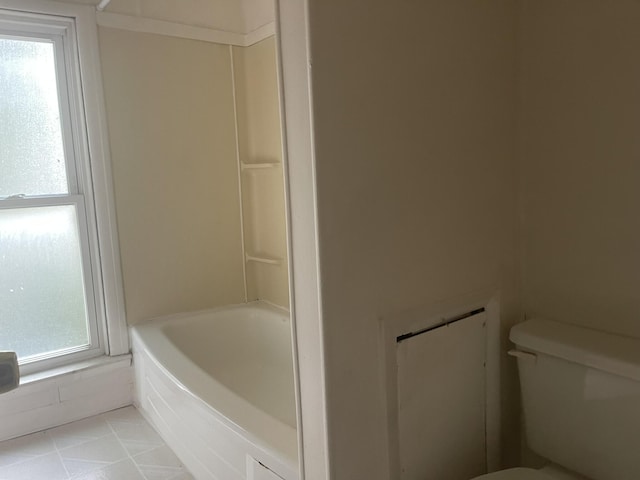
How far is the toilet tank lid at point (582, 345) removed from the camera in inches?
45.4

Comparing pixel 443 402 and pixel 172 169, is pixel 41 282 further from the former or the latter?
pixel 443 402

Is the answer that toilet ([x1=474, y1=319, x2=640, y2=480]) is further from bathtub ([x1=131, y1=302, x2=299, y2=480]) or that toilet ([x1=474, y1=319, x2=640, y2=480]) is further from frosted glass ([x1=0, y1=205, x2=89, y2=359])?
frosted glass ([x1=0, y1=205, x2=89, y2=359])

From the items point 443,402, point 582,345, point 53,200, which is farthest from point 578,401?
point 53,200

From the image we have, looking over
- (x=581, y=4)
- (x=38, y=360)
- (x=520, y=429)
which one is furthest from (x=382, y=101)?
(x=38, y=360)

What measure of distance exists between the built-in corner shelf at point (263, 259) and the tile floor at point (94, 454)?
1.00 metres

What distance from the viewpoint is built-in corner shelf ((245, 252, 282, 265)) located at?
8.81 feet

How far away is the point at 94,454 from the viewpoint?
2.06 metres

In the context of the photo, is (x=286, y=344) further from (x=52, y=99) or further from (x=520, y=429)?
(x=52, y=99)

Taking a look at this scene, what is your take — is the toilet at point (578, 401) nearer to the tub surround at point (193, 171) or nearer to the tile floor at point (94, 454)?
the tile floor at point (94, 454)

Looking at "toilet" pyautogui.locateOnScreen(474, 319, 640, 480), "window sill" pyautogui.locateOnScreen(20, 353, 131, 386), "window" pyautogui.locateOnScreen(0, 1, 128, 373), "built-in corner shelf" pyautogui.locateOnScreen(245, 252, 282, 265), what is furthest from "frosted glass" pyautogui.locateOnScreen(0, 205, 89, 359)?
"toilet" pyautogui.locateOnScreen(474, 319, 640, 480)

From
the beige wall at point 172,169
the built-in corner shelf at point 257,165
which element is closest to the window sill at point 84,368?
the beige wall at point 172,169

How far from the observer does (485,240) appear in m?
1.39

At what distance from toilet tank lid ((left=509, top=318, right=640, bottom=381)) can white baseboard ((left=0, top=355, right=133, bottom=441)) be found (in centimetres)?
192

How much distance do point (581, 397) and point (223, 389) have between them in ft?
3.74
